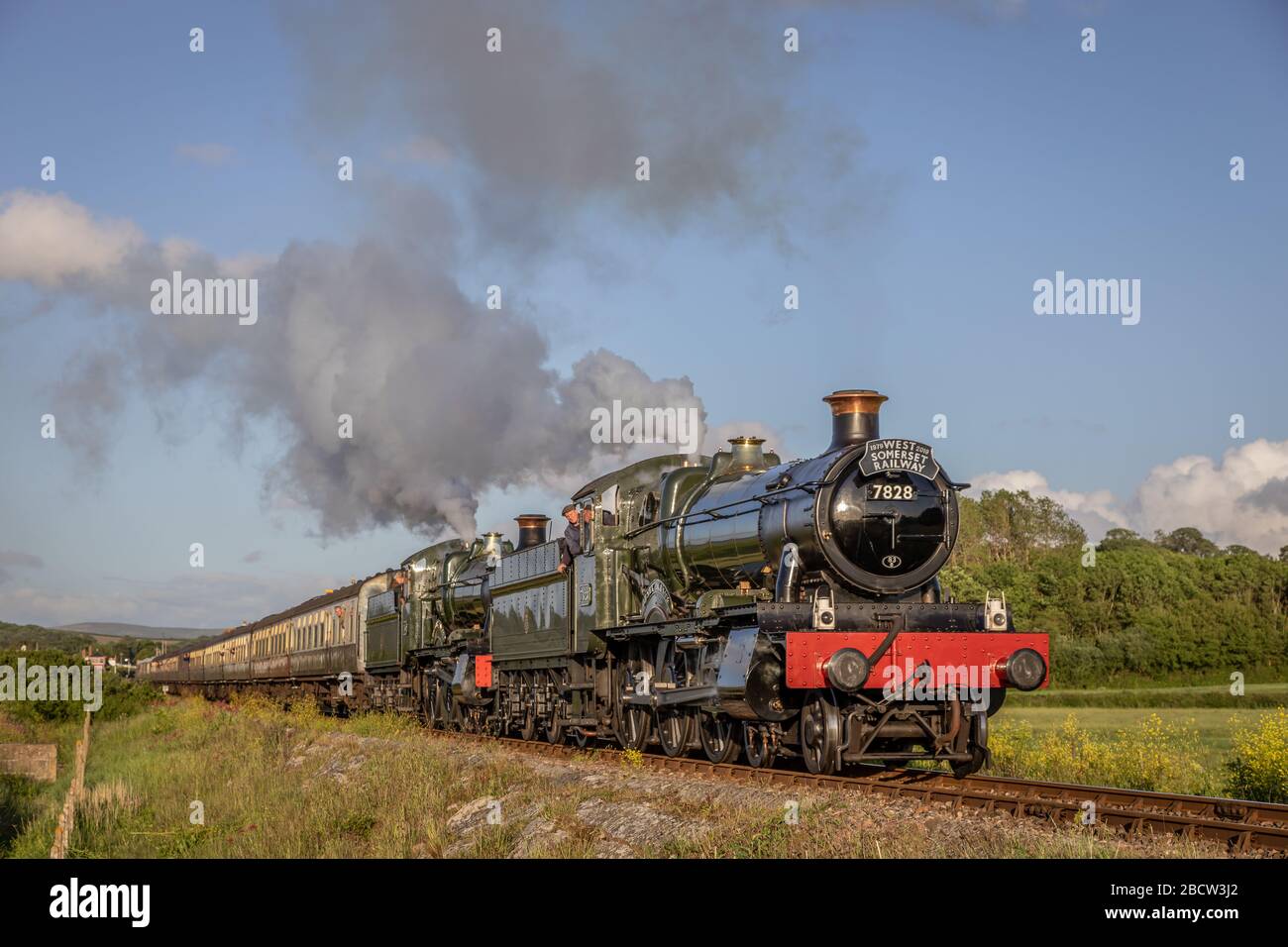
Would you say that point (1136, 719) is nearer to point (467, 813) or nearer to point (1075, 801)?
point (1075, 801)

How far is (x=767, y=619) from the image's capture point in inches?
513

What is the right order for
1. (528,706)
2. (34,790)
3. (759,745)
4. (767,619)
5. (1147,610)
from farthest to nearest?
(1147,610) → (34,790) → (528,706) → (759,745) → (767,619)

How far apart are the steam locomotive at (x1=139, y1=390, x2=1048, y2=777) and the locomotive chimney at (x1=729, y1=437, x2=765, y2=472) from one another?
0.02 m

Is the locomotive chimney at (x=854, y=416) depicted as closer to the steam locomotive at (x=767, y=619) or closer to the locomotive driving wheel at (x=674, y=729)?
the steam locomotive at (x=767, y=619)

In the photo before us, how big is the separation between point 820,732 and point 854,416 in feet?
12.2

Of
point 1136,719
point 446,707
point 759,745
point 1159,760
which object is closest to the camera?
point 759,745

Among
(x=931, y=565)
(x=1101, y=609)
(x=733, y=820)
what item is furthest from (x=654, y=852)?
(x=1101, y=609)

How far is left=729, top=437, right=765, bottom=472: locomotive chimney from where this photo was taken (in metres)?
16.5

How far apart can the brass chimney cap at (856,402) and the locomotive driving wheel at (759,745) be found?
381cm
